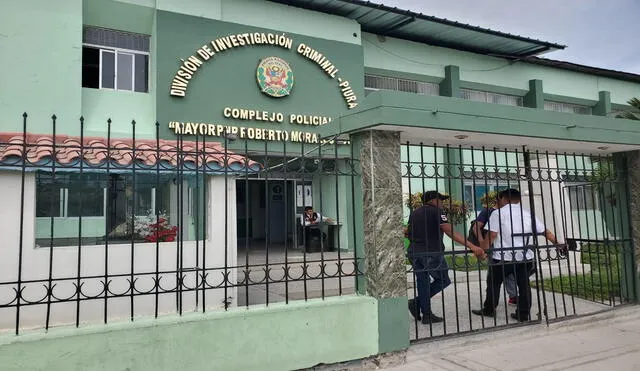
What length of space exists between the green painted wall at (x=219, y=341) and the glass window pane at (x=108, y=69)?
8998 mm

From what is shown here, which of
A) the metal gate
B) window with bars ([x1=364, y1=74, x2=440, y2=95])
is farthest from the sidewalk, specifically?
window with bars ([x1=364, y1=74, x2=440, y2=95])

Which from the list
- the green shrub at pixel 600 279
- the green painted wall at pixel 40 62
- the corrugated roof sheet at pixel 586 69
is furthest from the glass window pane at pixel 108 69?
the corrugated roof sheet at pixel 586 69

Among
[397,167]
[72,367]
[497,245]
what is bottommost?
[72,367]

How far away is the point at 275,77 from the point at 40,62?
5206 millimetres

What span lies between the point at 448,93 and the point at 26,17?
39.6 feet

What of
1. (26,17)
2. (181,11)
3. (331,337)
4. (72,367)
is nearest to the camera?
(72,367)

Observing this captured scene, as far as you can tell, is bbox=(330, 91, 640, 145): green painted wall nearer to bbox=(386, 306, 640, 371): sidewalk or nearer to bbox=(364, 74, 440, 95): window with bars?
bbox=(386, 306, 640, 371): sidewalk

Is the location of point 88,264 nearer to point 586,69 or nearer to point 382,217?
point 382,217

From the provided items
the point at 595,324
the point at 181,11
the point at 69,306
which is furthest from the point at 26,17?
the point at 595,324

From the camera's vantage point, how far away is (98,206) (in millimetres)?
6121

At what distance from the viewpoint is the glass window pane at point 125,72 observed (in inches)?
445

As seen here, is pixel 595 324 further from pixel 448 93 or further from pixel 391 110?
pixel 448 93

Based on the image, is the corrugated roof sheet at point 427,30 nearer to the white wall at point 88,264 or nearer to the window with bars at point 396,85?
the window with bars at point 396,85

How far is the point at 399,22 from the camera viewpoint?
13750mm
